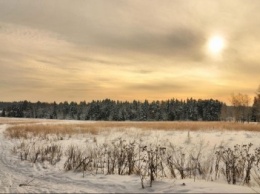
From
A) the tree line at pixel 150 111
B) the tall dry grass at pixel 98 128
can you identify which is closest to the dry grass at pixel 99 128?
the tall dry grass at pixel 98 128

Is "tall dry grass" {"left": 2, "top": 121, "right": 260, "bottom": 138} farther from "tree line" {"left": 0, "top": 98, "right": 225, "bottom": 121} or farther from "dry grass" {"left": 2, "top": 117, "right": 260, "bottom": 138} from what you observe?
"tree line" {"left": 0, "top": 98, "right": 225, "bottom": 121}

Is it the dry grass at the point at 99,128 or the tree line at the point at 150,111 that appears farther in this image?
the tree line at the point at 150,111

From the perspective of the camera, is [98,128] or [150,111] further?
[150,111]

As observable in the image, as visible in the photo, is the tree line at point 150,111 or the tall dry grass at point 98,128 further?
the tree line at point 150,111

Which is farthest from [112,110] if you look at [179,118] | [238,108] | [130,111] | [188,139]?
[188,139]

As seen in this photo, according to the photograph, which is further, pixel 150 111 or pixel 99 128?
pixel 150 111

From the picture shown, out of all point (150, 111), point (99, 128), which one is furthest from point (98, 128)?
point (150, 111)

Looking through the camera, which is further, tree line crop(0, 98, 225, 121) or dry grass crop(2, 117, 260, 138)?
tree line crop(0, 98, 225, 121)

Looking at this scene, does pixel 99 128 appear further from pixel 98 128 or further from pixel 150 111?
pixel 150 111

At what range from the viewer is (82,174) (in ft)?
31.8

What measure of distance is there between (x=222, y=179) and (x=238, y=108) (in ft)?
243

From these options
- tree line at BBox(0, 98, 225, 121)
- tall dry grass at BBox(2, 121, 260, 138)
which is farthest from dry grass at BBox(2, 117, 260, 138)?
tree line at BBox(0, 98, 225, 121)

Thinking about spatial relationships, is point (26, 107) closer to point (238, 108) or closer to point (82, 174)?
point (238, 108)

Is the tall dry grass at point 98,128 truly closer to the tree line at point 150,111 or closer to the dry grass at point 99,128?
the dry grass at point 99,128
